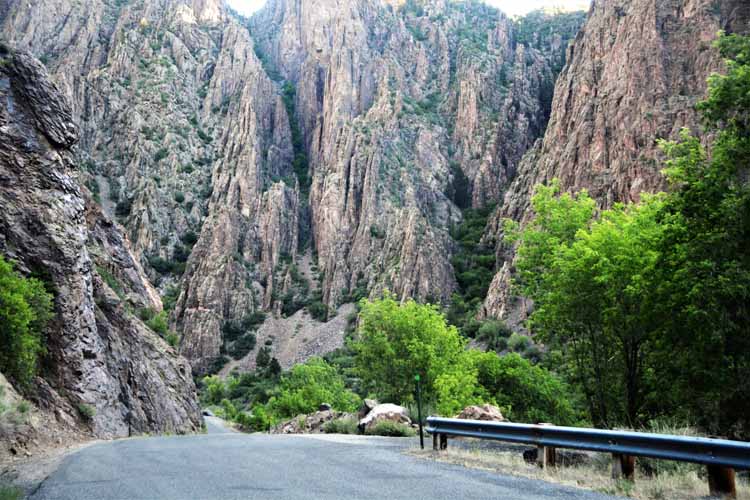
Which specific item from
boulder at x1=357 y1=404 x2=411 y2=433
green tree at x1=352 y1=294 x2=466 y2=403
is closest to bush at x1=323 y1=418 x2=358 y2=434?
boulder at x1=357 y1=404 x2=411 y2=433

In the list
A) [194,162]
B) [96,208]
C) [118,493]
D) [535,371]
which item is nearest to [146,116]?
[194,162]

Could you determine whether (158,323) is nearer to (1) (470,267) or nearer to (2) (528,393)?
(2) (528,393)

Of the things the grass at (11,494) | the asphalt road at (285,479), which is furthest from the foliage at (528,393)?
the grass at (11,494)

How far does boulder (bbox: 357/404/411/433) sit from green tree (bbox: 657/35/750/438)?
8.64 meters

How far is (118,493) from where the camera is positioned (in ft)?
26.0

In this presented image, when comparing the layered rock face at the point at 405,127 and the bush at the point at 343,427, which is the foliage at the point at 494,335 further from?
the bush at the point at 343,427

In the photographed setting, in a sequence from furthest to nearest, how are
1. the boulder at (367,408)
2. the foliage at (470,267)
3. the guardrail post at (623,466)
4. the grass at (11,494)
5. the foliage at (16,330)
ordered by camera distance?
the foliage at (470,267)
the foliage at (16,330)
the boulder at (367,408)
the guardrail post at (623,466)
the grass at (11,494)

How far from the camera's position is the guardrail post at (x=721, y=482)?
6777 mm

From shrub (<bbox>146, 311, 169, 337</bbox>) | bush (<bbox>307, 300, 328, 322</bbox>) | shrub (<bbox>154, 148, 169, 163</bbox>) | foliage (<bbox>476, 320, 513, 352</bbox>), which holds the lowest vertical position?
shrub (<bbox>146, 311, 169, 337</bbox>)

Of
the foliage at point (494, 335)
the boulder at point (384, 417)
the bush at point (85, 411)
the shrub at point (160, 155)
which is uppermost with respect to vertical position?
the shrub at point (160, 155)

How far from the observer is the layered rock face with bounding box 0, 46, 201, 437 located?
27.9 m

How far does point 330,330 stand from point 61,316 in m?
86.6

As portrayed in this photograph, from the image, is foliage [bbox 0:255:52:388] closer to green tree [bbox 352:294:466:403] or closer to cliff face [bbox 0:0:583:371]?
green tree [bbox 352:294:466:403]

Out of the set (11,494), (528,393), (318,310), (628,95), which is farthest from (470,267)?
(11,494)
